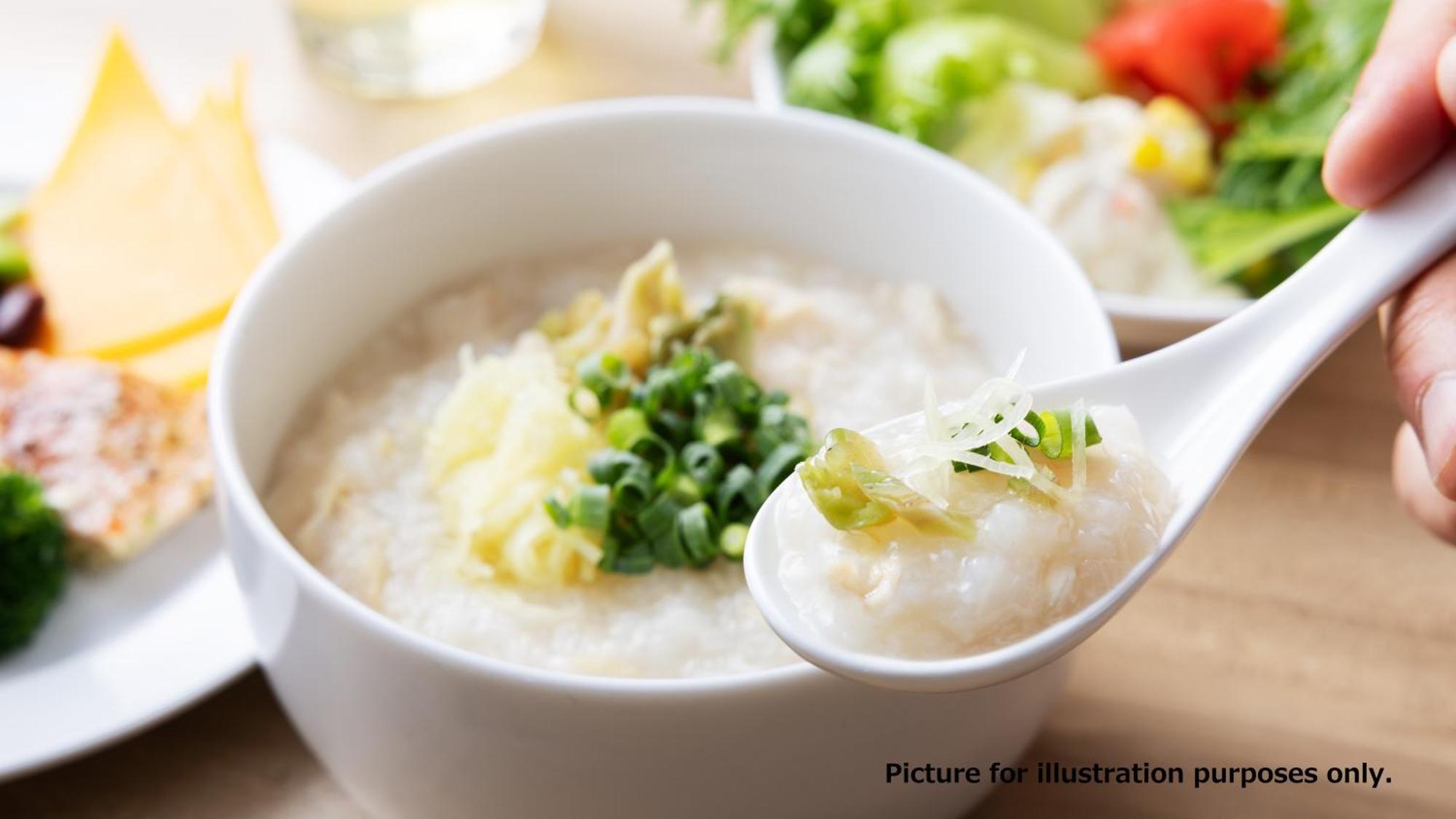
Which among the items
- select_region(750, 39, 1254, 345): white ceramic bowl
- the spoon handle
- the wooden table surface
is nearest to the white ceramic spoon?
the spoon handle

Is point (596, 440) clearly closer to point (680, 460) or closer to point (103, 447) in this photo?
point (680, 460)

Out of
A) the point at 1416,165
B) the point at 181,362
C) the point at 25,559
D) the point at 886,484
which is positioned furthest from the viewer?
the point at 181,362

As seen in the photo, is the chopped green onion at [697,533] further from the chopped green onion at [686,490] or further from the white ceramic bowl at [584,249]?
the white ceramic bowl at [584,249]

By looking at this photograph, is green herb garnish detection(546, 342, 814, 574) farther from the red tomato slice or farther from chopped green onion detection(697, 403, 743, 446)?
the red tomato slice

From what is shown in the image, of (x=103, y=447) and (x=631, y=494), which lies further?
(x=103, y=447)

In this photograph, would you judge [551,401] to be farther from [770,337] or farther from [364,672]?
[364,672]

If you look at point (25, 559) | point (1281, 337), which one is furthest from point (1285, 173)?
point (25, 559)

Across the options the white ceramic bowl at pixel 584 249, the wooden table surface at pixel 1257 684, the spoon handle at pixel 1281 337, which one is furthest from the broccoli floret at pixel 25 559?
the spoon handle at pixel 1281 337
